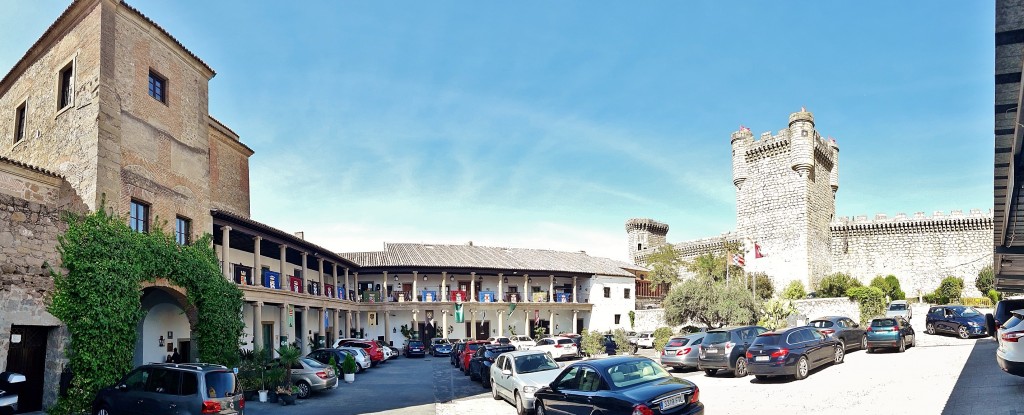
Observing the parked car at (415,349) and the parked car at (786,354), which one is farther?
the parked car at (415,349)

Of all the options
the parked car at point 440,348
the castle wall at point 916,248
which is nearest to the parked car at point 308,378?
the parked car at point 440,348

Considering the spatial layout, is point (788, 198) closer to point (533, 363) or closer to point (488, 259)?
point (488, 259)

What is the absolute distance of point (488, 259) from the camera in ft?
187

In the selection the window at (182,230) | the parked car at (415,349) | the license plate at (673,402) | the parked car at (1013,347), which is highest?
the window at (182,230)

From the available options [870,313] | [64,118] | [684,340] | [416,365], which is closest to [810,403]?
[684,340]

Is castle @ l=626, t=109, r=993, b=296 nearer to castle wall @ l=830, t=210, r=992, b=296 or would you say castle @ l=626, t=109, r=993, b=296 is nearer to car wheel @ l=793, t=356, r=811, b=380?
castle wall @ l=830, t=210, r=992, b=296

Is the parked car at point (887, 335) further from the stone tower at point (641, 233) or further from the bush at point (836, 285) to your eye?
the stone tower at point (641, 233)

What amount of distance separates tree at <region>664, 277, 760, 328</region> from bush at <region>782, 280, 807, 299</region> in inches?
651

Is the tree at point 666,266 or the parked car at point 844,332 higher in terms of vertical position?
the tree at point 666,266

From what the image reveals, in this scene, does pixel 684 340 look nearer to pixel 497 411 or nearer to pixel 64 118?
pixel 497 411

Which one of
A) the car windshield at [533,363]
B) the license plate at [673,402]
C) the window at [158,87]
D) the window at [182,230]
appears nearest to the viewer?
the license plate at [673,402]

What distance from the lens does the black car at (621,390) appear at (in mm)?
10172

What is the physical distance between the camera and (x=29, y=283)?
16859mm

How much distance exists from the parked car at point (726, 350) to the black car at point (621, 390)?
374 inches
